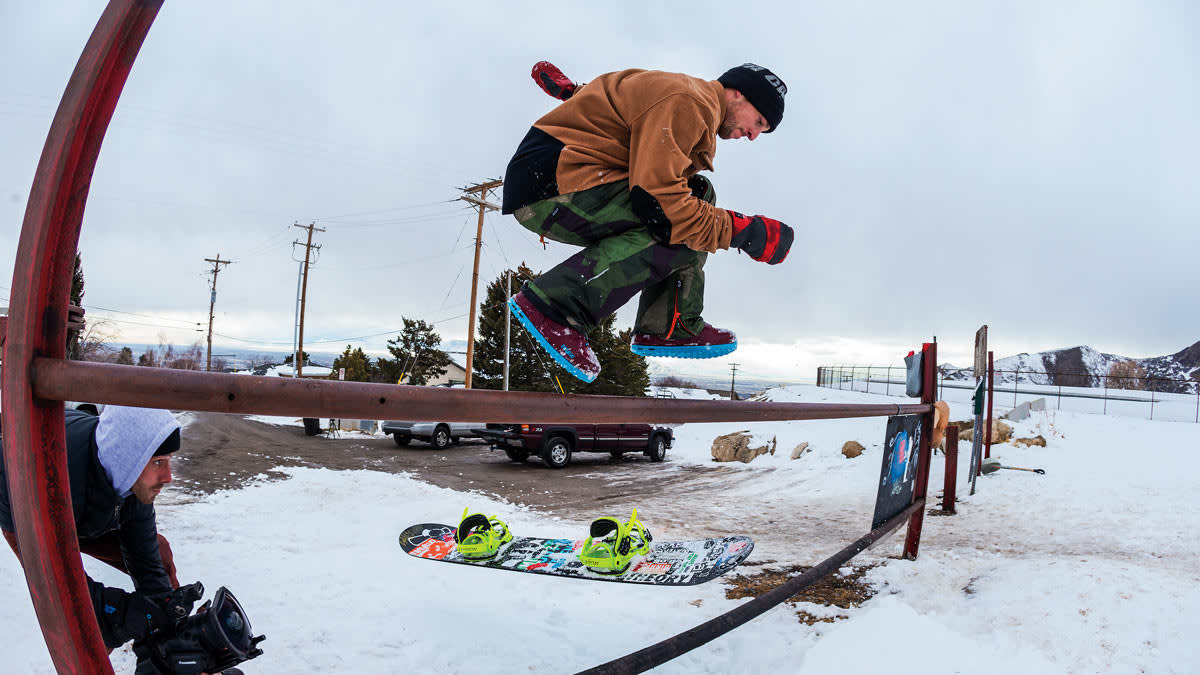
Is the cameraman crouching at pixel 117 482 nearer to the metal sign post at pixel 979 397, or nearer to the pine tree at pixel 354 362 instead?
the metal sign post at pixel 979 397

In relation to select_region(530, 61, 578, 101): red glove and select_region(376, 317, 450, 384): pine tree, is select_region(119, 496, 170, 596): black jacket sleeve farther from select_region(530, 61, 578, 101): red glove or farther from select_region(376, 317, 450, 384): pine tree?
select_region(376, 317, 450, 384): pine tree

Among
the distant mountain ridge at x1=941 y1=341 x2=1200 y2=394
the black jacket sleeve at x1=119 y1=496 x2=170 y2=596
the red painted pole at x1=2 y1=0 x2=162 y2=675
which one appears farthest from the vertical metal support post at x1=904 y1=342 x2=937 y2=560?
the distant mountain ridge at x1=941 y1=341 x2=1200 y2=394

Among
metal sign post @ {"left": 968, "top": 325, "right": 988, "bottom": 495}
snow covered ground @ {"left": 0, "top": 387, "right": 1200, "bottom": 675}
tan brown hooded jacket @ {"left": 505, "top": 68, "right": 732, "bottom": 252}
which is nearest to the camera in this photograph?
tan brown hooded jacket @ {"left": 505, "top": 68, "right": 732, "bottom": 252}

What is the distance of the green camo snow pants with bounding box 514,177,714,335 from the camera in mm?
1633

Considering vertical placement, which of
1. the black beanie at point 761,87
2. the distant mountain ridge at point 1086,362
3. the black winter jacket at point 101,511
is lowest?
the black winter jacket at point 101,511

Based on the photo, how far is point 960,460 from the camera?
10.1m

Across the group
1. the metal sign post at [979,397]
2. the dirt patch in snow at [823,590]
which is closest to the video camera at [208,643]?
the dirt patch in snow at [823,590]

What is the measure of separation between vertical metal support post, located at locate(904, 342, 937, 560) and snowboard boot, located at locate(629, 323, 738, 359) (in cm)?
214

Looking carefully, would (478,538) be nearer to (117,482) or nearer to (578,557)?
(578,557)

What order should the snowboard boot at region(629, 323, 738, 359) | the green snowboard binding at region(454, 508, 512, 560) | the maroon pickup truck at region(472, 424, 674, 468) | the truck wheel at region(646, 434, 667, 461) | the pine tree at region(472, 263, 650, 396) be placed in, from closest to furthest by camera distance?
1. the snowboard boot at region(629, 323, 738, 359)
2. the green snowboard binding at region(454, 508, 512, 560)
3. the maroon pickup truck at region(472, 424, 674, 468)
4. the truck wheel at region(646, 434, 667, 461)
5. the pine tree at region(472, 263, 650, 396)

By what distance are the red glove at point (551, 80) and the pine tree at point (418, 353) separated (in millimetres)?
26623

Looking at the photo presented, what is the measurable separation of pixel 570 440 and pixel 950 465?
8.24 meters

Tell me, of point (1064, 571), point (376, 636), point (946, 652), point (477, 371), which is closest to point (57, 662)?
point (376, 636)

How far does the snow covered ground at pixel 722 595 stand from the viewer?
8.10ft
